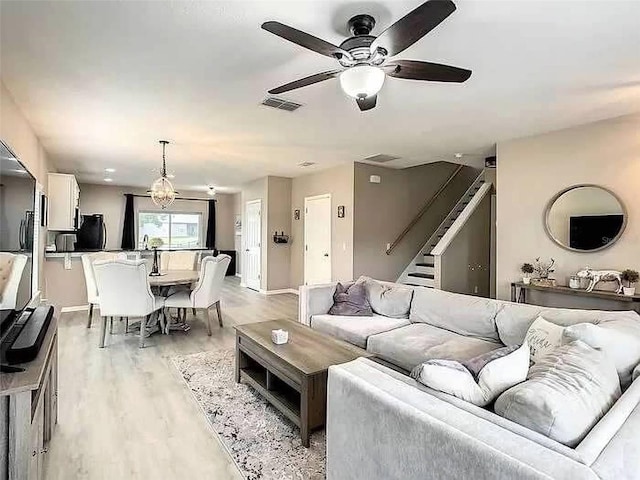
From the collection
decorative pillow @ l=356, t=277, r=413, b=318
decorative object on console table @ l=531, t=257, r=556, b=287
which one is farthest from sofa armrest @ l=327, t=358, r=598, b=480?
decorative object on console table @ l=531, t=257, r=556, b=287

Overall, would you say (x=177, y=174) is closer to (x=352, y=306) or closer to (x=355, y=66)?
(x=352, y=306)

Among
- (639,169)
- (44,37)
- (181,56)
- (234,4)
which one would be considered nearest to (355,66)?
(234,4)

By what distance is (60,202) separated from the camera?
5.70 metres

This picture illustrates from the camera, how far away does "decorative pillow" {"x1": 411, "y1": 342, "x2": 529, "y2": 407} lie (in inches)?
54.6

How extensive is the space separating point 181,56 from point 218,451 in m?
2.55

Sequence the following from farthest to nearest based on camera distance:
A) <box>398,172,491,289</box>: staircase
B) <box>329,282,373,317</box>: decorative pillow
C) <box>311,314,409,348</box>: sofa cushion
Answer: <box>398,172,491,289</box>: staircase, <box>329,282,373,317</box>: decorative pillow, <box>311,314,409,348</box>: sofa cushion

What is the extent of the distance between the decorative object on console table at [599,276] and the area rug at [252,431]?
10.3 ft

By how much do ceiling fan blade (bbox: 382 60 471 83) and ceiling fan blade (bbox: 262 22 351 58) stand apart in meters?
0.30

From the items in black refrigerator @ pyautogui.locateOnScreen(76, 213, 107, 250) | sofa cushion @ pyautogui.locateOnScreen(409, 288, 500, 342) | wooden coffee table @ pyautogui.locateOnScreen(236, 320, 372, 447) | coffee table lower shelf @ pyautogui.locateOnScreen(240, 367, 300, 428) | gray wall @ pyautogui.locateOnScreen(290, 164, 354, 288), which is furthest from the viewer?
black refrigerator @ pyautogui.locateOnScreen(76, 213, 107, 250)

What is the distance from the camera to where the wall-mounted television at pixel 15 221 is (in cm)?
173

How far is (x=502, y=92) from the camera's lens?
121 inches

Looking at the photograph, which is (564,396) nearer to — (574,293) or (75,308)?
(574,293)

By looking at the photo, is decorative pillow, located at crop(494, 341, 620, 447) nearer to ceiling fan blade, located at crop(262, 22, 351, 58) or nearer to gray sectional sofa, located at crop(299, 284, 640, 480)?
gray sectional sofa, located at crop(299, 284, 640, 480)

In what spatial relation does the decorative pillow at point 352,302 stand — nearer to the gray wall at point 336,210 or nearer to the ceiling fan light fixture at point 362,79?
the gray wall at point 336,210
